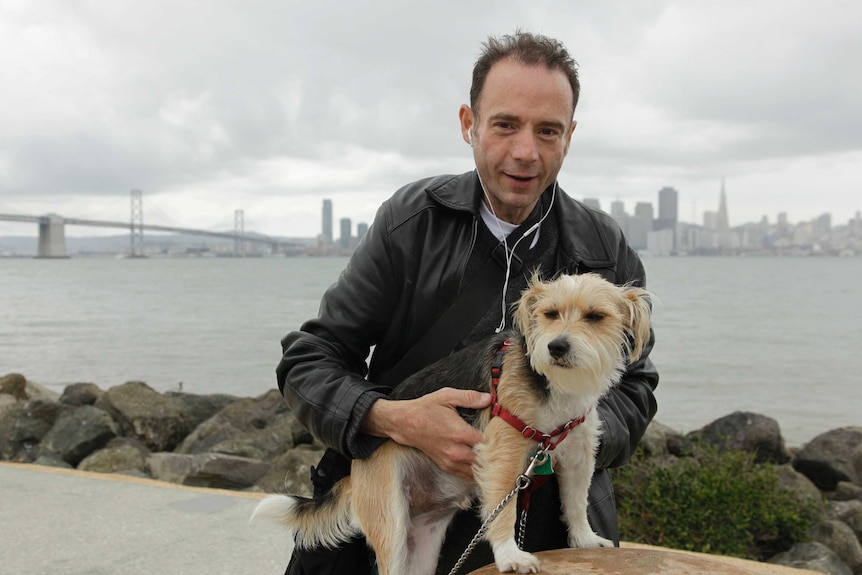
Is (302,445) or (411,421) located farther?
(302,445)

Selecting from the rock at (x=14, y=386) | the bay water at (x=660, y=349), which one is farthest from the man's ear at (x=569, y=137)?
the bay water at (x=660, y=349)

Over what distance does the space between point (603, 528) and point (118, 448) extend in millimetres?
7137

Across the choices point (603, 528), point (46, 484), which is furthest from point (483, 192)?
point (46, 484)

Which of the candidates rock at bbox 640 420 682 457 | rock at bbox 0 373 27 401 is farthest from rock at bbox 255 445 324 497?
rock at bbox 0 373 27 401

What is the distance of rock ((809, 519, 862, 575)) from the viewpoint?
6.10 metres

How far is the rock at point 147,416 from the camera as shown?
1000 centimetres

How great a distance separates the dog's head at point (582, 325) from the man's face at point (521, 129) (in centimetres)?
49

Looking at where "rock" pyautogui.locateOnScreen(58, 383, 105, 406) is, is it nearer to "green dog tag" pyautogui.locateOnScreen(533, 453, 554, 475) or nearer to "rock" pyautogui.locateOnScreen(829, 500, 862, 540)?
"rock" pyautogui.locateOnScreen(829, 500, 862, 540)

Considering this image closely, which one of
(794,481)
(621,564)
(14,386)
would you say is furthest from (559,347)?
(14,386)

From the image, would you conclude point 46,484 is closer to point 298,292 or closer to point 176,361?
point 176,361

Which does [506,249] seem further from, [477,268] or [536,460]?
[536,460]

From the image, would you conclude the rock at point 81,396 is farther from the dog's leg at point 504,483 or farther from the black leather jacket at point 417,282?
the dog's leg at point 504,483

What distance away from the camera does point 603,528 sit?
3.02 metres

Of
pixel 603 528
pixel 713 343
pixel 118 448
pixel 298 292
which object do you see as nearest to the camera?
pixel 603 528
